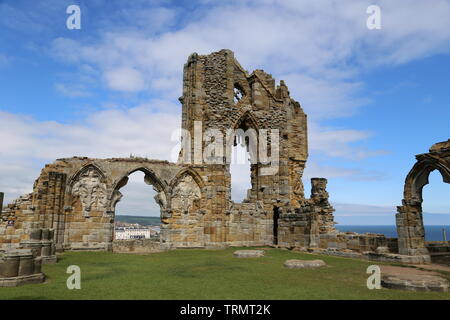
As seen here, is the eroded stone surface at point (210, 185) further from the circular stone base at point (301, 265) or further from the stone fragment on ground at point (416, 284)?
the stone fragment on ground at point (416, 284)

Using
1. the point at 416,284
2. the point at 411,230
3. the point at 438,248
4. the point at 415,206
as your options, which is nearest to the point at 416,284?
the point at 416,284

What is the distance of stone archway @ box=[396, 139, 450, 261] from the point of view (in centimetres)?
1064

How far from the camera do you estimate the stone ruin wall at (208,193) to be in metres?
14.0

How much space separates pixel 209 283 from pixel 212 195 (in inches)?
384

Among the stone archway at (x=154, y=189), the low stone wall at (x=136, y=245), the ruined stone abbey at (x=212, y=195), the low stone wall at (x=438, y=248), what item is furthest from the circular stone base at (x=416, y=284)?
the low stone wall at (x=136, y=245)

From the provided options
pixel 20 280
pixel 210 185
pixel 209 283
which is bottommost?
pixel 209 283

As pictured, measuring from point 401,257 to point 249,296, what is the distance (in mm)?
6974

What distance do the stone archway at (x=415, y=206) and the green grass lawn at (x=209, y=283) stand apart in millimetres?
2153

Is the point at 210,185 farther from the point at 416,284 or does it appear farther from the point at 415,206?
the point at 416,284

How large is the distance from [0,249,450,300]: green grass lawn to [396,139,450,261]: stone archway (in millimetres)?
2153

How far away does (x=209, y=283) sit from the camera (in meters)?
6.89

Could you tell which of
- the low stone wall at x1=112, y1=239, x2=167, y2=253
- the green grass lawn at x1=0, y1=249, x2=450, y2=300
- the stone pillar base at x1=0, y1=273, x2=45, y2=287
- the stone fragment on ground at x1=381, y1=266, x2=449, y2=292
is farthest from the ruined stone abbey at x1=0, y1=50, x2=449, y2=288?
the stone fragment on ground at x1=381, y1=266, x2=449, y2=292
